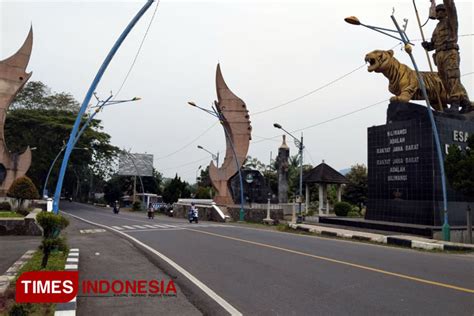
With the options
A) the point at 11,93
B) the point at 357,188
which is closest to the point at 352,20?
the point at 11,93

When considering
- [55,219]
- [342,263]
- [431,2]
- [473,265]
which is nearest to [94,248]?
[55,219]

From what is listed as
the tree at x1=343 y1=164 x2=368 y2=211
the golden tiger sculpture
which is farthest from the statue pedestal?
the tree at x1=343 y1=164 x2=368 y2=211

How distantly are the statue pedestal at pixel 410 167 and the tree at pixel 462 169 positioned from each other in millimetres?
3199

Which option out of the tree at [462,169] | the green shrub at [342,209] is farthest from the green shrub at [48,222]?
the green shrub at [342,209]

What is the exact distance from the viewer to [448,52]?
21672 millimetres

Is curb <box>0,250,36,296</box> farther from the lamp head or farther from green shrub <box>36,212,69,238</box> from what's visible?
the lamp head

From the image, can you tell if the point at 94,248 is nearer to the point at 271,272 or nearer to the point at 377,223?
the point at 271,272

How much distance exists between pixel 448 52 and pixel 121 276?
19817 mm

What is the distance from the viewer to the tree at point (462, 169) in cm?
1611

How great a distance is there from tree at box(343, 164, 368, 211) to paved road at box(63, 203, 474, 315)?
38627mm

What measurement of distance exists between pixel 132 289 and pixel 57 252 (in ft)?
13.9

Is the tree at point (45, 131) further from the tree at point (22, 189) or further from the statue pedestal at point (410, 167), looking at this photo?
the statue pedestal at point (410, 167)

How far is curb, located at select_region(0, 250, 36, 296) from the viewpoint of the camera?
709 centimetres

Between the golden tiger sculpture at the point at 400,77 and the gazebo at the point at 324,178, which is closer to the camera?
the golden tiger sculpture at the point at 400,77
